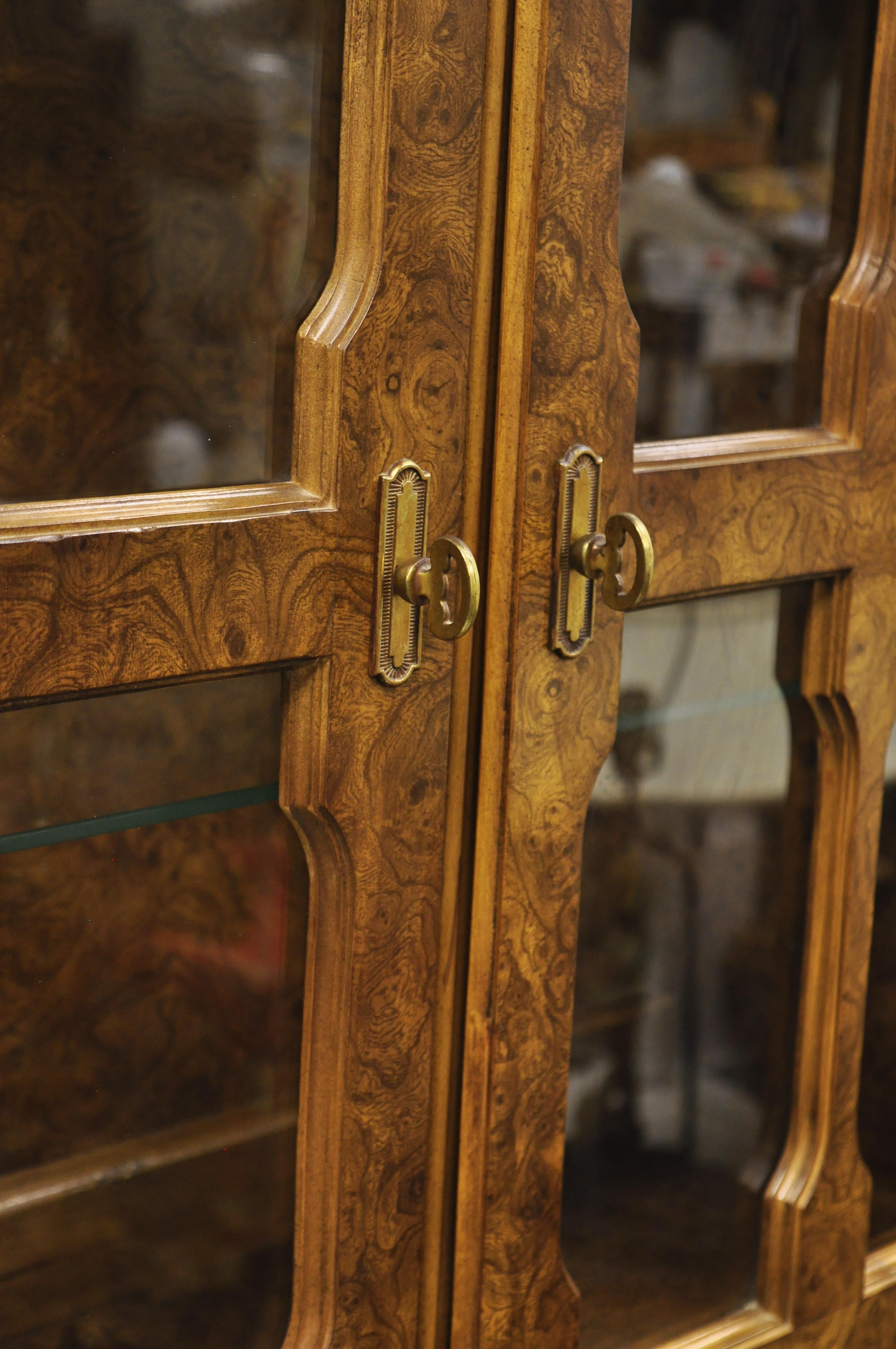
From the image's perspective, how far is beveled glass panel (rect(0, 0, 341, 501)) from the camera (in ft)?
2.07

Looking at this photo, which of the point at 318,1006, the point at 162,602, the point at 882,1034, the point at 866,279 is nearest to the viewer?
the point at 162,602

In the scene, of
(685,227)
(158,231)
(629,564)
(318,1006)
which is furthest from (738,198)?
(318,1006)

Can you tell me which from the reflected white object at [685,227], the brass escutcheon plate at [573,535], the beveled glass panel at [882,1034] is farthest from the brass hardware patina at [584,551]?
the beveled glass panel at [882,1034]

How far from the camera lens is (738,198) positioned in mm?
850

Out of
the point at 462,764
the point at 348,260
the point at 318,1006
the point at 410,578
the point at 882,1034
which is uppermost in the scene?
the point at 348,260

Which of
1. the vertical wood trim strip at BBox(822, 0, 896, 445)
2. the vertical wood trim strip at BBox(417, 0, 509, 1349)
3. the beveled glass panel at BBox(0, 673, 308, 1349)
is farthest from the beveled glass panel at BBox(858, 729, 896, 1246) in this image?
Result: the beveled glass panel at BBox(0, 673, 308, 1349)

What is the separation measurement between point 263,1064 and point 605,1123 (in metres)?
0.25

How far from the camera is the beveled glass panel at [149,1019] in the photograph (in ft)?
2.23

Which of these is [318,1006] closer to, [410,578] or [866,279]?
[410,578]

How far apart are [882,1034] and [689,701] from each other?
308 mm

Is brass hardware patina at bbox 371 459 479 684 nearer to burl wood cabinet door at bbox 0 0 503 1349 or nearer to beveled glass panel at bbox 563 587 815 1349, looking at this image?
burl wood cabinet door at bbox 0 0 503 1349

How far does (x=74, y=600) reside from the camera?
0.63m

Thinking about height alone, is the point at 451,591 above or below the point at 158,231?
below

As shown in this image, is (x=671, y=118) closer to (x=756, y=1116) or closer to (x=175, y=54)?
(x=175, y=54)
